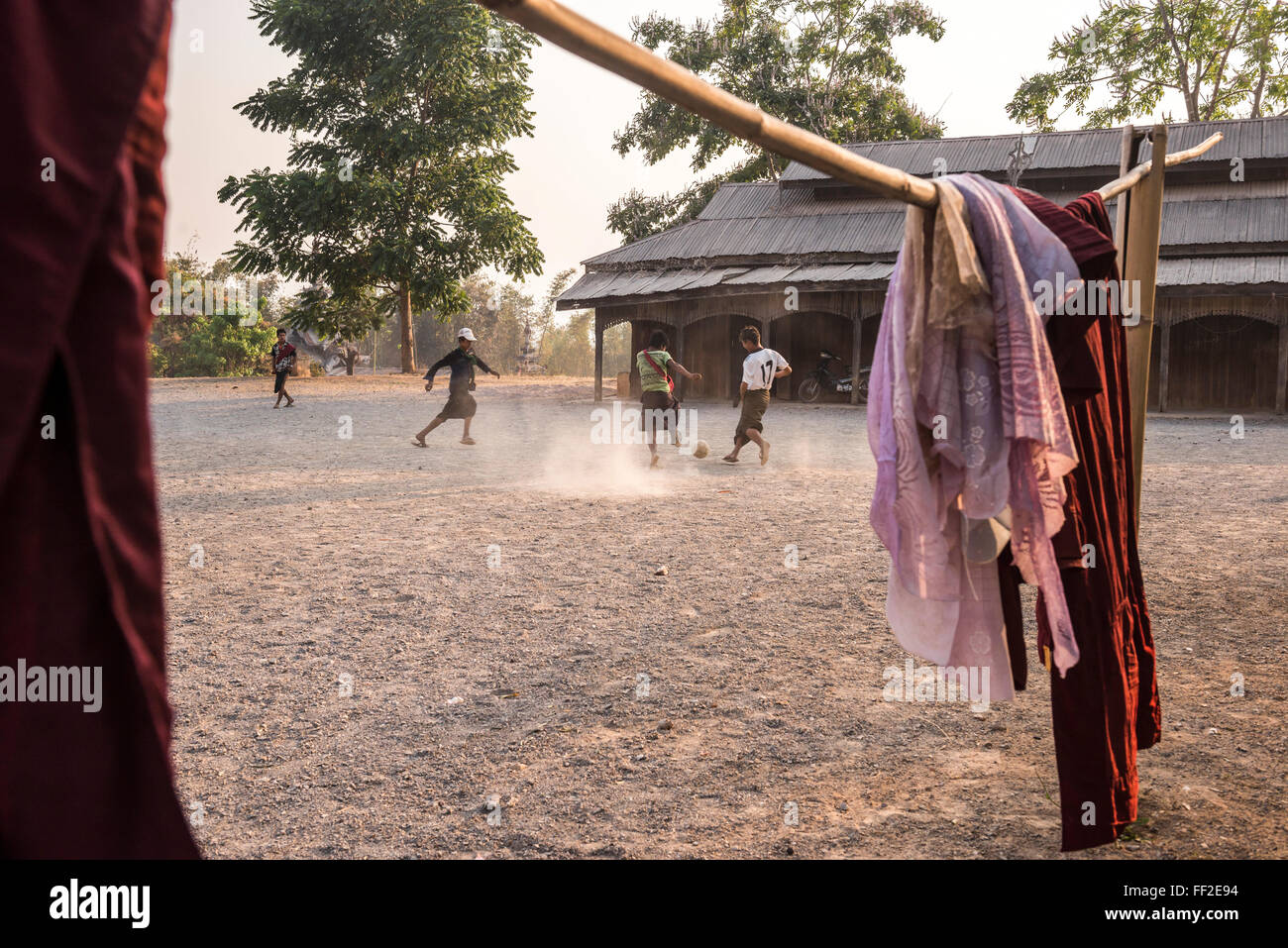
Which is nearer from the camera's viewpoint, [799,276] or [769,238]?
[799,276]

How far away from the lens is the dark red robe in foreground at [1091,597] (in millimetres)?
2455

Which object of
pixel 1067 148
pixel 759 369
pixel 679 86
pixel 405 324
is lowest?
pixel 759 369

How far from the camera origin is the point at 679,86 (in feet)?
5.07

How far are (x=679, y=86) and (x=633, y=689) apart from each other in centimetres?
335

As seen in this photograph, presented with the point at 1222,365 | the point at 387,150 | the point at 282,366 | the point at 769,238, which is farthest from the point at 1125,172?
the point at 387,150

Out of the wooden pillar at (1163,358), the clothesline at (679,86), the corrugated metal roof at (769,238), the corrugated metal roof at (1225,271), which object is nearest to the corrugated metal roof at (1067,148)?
the corrugated metal roof at (769,238)

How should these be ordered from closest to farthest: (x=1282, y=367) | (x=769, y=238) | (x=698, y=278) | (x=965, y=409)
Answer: (x=965, y=409), (x=1282, y=367), (x=698, y=278), (x=769, y=238)

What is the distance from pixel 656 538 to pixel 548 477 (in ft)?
12.3

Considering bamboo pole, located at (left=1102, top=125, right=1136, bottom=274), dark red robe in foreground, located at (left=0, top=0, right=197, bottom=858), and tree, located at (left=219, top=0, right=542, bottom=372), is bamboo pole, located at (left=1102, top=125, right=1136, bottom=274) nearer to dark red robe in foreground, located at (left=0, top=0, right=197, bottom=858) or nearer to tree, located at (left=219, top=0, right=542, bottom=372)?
dark red robe in foreground, located at (left=0, top=0, right=197, bottom=858)

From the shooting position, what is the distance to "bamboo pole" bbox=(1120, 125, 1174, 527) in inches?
139

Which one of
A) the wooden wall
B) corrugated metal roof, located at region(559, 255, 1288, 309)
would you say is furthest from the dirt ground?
the wooden wall

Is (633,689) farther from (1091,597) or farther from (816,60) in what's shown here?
(816,60)
